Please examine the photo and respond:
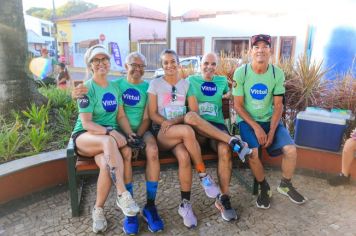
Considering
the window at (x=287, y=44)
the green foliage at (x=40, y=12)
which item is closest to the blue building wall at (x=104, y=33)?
the window at (x=287, y=44)

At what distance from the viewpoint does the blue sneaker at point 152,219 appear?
2.69m

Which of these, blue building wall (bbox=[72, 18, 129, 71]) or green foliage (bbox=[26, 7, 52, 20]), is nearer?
blue building wall (bbox=[72, 18, 129, 71])

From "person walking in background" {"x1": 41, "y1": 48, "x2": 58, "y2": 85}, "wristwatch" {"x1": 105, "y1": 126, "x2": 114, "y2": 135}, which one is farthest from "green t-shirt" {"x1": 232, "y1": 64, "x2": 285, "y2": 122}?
"person walking in background" {"x1": 41, "y1": 48, "x2": 58, "y2": 85}

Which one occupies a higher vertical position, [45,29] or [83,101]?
[45,29]

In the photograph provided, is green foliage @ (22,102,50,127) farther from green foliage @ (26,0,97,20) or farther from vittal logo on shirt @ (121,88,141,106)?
green foliage @ (26,0,97,20)

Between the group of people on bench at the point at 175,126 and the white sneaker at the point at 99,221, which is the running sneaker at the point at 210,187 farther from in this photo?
the white sneaker at the point at 99,221

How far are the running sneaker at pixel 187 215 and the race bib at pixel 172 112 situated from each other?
830 millimetres

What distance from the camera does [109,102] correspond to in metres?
2.96

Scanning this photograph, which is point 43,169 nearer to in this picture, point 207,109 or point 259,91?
point 207,109

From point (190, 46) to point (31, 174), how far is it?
1805cm

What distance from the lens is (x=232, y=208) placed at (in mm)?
2967

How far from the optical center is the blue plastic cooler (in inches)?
140

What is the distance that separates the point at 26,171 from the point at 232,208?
6.76ft

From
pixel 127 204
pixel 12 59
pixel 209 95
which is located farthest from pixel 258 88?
pixel 12 59
